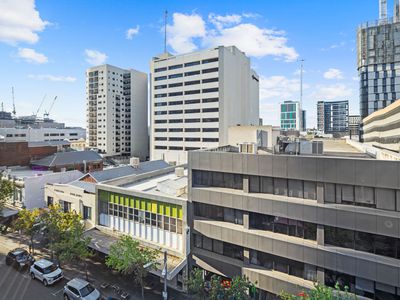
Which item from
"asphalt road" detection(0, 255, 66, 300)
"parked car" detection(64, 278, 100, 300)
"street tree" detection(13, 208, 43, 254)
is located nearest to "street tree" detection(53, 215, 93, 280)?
"parked car" detection(64, 278, 100, 300)

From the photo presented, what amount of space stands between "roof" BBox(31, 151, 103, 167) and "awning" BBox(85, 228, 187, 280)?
33509 mm

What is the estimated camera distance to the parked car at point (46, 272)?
84.3 ft

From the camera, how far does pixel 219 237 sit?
24.5m

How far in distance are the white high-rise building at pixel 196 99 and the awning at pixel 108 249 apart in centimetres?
6196

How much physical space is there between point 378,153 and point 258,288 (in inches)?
627

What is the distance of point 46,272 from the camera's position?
26.2 meters

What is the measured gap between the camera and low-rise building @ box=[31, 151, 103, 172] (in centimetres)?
5738

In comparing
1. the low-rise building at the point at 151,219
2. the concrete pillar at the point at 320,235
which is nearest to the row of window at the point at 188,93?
the low-rise building at the point at 151,219

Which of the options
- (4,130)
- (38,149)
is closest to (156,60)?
(38,149)

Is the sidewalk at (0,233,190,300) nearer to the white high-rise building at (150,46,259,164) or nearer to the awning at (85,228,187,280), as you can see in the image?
the awning at (85,228,187,280)

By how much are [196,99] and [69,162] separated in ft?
159

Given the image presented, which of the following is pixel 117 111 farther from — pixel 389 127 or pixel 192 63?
pixel 389 127

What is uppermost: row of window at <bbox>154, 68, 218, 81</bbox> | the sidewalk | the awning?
row of window at <bbox>154, 68, 218, 81</bbox>

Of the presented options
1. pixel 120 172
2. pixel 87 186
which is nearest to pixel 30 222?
pixel 87 186
